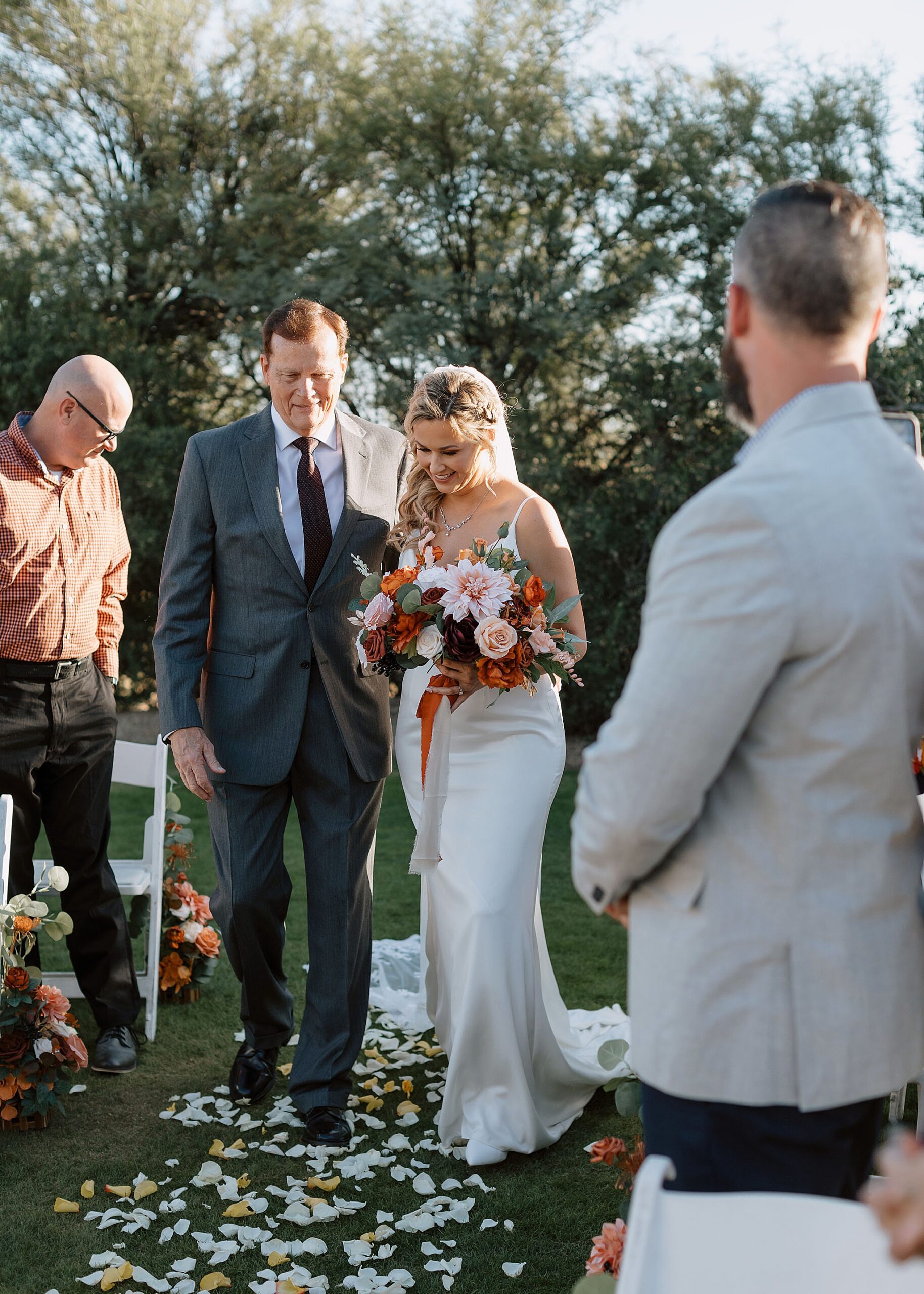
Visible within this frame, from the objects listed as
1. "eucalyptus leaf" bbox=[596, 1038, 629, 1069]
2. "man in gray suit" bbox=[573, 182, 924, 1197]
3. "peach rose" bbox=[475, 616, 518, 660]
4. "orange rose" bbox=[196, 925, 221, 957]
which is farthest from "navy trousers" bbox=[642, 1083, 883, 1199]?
"orange rose" bbox=[196, 925, 221, 957]

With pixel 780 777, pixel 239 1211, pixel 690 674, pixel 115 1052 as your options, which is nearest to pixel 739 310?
pixel 690 674

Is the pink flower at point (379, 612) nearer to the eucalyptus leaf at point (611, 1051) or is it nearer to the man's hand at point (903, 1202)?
the eucalyptus leaf at point (611, 1051)

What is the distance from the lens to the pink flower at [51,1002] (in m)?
4.07

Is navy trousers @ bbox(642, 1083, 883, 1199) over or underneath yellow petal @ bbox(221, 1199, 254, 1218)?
over

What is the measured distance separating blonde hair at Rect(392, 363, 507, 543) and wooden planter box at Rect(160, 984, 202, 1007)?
2.44 metres

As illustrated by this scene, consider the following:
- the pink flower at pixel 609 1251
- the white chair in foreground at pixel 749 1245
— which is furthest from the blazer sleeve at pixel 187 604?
the white chair in foreground at pixel 749 1245

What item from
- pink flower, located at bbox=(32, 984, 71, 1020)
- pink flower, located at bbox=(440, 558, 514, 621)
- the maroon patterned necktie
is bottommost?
pink flower, located at bbox=(32, 984, 71, 1020)

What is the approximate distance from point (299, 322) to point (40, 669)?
159 centimetres

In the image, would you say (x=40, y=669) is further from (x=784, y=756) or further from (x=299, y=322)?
(x=784, y=756)

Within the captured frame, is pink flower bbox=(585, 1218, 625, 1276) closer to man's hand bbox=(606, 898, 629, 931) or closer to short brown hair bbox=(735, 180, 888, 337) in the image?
man's hand bbox=(606, 898, 629, 931)

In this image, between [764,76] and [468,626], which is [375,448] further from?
[764,76]

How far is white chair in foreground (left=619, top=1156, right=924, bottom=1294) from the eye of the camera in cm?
124

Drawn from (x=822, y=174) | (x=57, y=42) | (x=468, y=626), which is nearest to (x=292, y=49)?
(x=57, y=42)

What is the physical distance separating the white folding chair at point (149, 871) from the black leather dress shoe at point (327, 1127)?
1.23 metres
